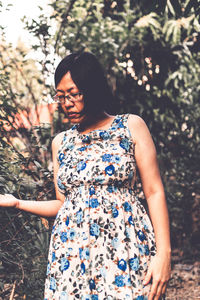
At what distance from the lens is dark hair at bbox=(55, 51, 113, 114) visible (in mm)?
2215

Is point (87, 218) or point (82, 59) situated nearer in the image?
point (87, 218)

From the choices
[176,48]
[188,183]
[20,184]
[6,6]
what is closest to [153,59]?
[176,48]

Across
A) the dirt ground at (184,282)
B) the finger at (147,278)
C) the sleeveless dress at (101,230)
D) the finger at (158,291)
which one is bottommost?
the dirt ground at (184,282)

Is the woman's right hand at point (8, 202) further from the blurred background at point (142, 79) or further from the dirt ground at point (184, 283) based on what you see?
the dirt ground at point (184, 283)

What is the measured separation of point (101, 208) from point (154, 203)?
0.78 feet

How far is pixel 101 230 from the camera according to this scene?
204 centimetres

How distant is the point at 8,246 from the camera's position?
2.92 meters

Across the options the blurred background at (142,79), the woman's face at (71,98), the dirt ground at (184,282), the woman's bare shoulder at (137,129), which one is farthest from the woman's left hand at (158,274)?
the dirt ground at (184,282)

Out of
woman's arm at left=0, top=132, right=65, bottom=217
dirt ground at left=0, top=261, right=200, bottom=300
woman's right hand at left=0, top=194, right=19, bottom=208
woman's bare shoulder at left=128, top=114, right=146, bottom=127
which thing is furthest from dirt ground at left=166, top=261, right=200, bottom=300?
woman's bare shoulder at left=128, top=114, right=146, bottom=127

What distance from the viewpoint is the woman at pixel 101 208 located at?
6.55 ft

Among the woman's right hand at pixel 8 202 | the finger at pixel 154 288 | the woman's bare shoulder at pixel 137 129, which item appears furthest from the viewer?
the woman's right hand at pixel 8 202

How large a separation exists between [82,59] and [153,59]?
14.2 ft

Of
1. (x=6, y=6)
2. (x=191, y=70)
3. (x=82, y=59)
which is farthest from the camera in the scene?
(x=191, y=70)

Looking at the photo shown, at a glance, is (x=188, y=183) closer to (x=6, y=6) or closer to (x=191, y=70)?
(x=191, y=70)
